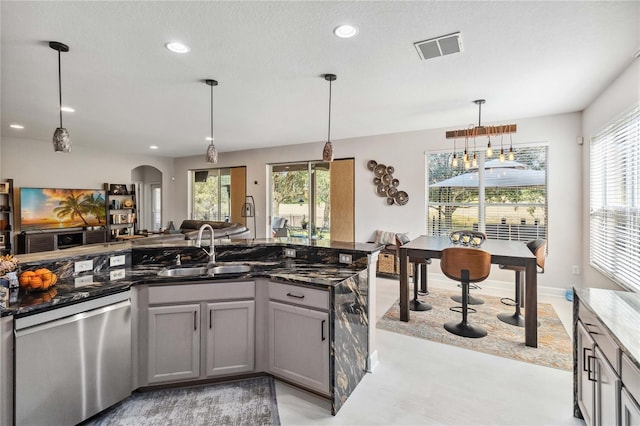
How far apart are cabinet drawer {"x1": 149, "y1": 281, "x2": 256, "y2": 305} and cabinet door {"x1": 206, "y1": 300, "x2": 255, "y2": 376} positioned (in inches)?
2.4

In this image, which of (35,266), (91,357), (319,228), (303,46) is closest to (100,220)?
(319,228)

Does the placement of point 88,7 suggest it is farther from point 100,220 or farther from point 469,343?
point 100,220

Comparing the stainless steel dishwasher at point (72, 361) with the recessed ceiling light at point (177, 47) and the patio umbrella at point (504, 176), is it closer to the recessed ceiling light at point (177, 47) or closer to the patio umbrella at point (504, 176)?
the recessed ceiling light at point (177, 47)

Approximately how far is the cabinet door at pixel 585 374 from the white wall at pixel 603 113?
200 centimetres

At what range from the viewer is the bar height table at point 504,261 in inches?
118

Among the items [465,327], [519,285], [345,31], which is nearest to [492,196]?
[519,285]

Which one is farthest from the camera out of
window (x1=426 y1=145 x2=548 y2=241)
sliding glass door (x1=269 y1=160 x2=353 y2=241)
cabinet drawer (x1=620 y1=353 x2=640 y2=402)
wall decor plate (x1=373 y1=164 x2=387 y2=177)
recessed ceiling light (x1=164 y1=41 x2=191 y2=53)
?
sliding glass door (x1=269 y1=160 x2=353 y2=241)

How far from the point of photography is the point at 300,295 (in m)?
2.15

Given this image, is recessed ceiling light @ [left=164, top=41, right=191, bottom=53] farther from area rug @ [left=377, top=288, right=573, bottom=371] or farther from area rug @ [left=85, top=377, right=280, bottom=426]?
area rug @ [left=377, top=288, right=573, bottom=371]

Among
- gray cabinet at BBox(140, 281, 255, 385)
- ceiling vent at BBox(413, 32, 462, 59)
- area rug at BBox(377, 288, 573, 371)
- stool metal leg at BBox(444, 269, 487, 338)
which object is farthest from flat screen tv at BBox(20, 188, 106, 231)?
stool metal leg at BBox(444, 269, 487, 338)

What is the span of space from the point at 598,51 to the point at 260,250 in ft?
11.3

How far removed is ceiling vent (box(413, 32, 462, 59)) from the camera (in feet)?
7.56

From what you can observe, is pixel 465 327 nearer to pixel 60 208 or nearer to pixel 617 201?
pixel 617 201

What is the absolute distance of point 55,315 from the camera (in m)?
1.70
